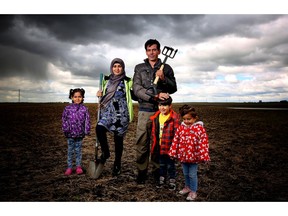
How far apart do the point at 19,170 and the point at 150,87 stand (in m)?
3.71

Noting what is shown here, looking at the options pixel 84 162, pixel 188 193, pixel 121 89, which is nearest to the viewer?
pixel 188 193

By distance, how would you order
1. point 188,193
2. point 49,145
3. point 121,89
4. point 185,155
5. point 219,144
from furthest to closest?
point 219,144, point 49,145, point 121,89, point 188,193, point 185,155

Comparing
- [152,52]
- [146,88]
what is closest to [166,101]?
[146,88]

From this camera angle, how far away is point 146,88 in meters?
4.64

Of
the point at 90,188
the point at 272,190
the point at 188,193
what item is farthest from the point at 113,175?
the point at 272,190

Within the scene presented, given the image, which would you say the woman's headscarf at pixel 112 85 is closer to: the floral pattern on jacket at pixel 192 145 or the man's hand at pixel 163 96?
the man's hand at pixel 163 96

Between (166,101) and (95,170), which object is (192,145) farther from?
(95,170)

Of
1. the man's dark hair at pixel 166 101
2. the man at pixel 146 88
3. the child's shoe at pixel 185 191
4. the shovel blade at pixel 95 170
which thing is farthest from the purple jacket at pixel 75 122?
the child's shoe at pixel 185 191

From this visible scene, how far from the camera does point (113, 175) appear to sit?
16.9 feet

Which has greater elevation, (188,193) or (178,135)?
(178,135)

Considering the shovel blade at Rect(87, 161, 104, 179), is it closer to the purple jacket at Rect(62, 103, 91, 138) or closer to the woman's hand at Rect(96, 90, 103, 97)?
the purple jacket at Rect(62, 103, 91, 138)

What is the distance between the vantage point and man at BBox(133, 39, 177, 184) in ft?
14.9

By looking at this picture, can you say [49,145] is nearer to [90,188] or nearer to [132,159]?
[132,159]

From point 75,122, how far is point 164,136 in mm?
1993
